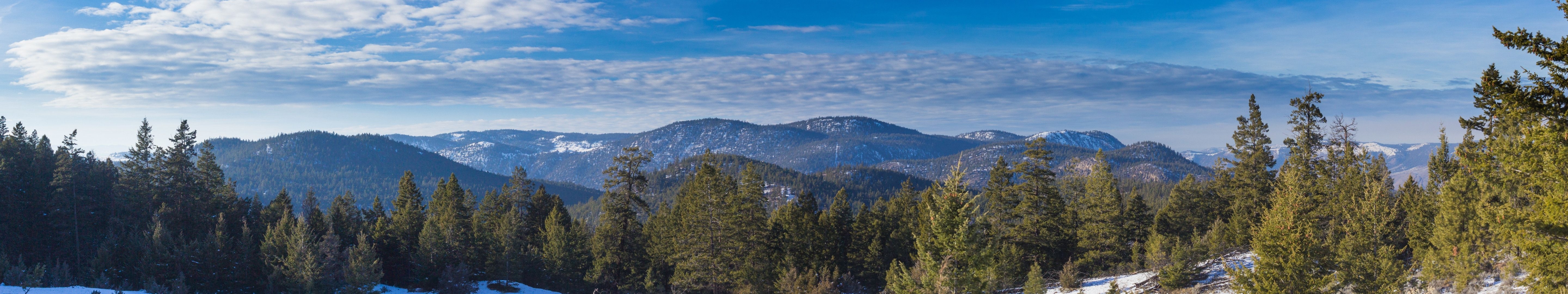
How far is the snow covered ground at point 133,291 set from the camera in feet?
87.2

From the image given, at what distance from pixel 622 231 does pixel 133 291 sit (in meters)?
28.0

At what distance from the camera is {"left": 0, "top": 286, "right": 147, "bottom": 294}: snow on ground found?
85.0ft

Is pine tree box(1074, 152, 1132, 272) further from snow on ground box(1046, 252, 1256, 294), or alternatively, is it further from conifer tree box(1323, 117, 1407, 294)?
conifer tree box(1323, 117, 1407, 294)

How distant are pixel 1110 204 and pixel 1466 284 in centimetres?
2000

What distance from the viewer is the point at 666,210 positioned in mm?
62125

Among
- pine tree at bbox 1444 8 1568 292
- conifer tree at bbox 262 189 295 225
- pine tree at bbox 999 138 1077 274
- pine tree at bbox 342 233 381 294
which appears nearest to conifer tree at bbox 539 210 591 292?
pine tree at bbox 342 233 381 294

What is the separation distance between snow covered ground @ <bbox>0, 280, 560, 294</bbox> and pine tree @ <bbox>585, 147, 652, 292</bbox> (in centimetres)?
731

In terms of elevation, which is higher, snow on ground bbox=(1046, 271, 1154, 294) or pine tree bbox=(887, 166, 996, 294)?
pine tree bbox=(887, 166, 996, 294)

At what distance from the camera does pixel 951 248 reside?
23.5 metres

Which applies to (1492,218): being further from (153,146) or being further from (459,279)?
(153,146)

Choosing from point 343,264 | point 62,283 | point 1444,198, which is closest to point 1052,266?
point 1444,198

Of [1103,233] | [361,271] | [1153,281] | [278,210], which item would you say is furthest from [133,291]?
[1103,233]

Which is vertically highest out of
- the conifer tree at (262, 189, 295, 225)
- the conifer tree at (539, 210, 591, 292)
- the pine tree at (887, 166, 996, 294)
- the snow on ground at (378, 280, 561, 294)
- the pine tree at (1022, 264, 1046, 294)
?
the pine tree at (887, 166, 996, 294)

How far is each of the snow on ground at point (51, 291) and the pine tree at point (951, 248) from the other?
34396mm
